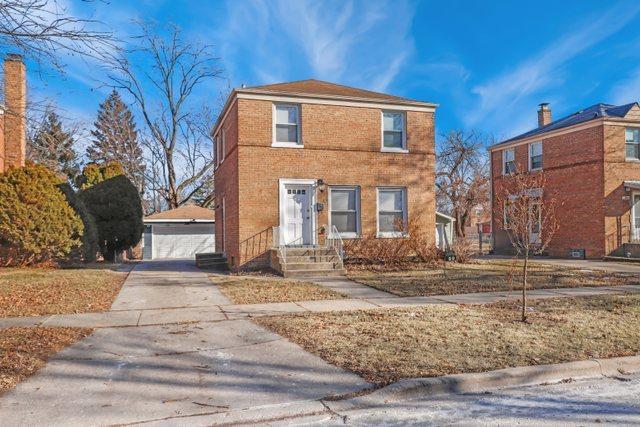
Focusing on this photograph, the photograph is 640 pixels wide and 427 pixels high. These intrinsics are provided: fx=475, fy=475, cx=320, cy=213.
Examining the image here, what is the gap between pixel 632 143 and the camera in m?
20.8

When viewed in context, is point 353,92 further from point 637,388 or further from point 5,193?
point 637,388

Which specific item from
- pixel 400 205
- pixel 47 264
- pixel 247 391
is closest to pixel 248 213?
pixel 400 205

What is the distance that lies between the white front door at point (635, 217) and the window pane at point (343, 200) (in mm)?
13079

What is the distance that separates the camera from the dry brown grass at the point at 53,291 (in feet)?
27.4

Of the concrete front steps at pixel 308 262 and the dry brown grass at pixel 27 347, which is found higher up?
the concrete front steps at pixel 308 262

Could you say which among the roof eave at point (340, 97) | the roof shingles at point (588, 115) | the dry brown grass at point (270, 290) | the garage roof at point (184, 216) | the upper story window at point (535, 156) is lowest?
Result: the dry brown grass at point (270, 290)

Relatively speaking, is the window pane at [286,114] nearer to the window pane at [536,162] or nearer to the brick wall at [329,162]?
the brick wall at [329,162]

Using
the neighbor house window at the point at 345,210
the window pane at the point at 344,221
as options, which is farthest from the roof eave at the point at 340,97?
the window pane at the point at 344,221

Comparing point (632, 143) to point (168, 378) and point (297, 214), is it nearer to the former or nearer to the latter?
point (297, 214)

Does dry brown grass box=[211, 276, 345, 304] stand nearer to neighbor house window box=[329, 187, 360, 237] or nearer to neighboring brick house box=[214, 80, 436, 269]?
Result: neighboring brick house box=[214, 80, 436, 269]

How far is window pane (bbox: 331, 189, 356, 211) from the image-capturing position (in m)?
15.8

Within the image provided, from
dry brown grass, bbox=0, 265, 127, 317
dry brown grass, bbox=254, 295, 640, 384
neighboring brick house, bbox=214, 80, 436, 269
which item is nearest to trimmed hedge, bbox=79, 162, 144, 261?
neighboring brick house, bbox=214, 80, 436, 269

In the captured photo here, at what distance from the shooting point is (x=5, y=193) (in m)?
14.1

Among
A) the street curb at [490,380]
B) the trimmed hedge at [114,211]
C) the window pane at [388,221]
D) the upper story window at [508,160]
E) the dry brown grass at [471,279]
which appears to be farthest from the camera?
the upper story window at [508,160]
